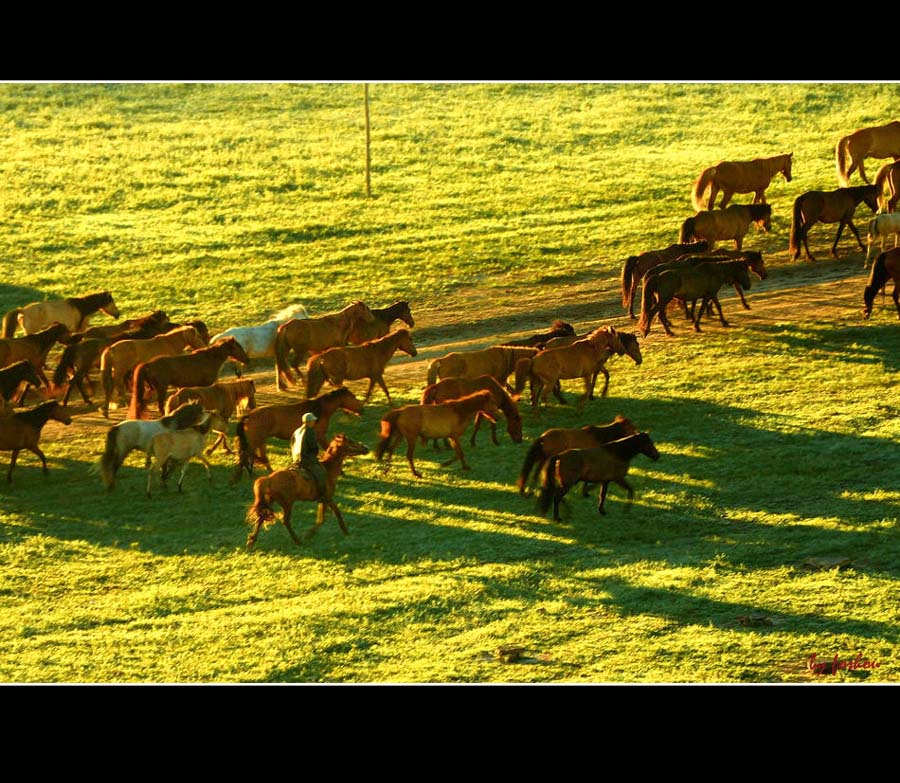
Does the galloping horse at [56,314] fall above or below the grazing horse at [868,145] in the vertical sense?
below

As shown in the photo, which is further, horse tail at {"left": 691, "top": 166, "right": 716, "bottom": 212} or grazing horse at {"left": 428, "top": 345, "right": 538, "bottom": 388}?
horse tail at {"left": 691, "top": 166, "right": 716, "bottom": 212}

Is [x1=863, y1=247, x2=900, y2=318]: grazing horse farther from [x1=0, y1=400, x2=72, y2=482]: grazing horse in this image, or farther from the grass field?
[x1=0, y1=400, x2=72, y2=482]: grazing horse

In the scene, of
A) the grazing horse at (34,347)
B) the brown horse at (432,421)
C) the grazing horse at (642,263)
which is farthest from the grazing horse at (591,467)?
the grazing horse at (34,347)

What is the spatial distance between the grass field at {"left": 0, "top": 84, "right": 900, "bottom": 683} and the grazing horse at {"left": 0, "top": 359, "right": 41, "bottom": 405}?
1084 mm

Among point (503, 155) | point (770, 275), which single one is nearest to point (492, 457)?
point (770, 275)

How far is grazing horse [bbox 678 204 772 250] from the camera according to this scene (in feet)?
106

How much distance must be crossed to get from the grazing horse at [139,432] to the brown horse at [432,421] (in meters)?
2.77

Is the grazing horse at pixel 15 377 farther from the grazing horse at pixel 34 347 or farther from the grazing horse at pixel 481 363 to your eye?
the grazing horse at pixel 481 363

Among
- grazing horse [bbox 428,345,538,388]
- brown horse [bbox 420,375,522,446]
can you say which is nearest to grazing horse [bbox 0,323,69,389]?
grazing horse [bbox 428,345,538,388]

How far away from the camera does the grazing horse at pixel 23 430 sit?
24141 millimetres

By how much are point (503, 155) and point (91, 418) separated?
20.4m

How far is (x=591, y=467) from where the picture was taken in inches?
874

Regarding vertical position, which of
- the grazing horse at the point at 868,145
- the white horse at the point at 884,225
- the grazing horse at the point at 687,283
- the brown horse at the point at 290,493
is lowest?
the brown horse at the point at 290,493

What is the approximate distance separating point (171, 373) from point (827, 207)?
14082 millimetres
